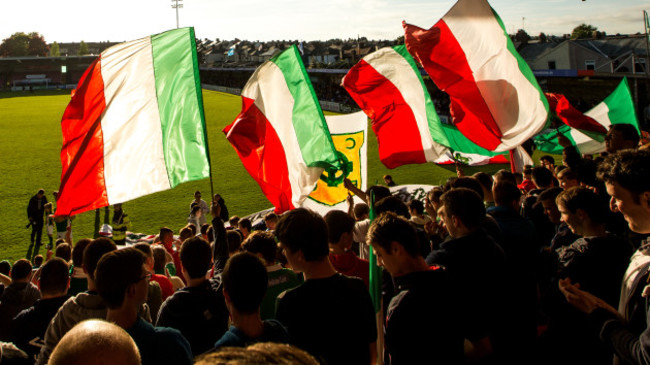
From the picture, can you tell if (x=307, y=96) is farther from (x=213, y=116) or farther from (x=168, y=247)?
(x=213, y=116)

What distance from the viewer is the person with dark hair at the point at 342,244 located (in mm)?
4047

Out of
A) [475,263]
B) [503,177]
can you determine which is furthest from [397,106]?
[475,263]

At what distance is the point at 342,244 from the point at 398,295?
1.05 meters

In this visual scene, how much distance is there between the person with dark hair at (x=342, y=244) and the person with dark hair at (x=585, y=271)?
4.33 ft

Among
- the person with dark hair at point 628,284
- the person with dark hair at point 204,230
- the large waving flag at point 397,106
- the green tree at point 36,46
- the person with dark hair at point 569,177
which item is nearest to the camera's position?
the person with dark hair at point 628,284

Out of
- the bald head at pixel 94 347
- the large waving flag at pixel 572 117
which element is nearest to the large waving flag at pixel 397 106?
the large waving flag at pixel 572 117

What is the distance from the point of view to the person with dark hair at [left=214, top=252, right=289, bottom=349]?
2.79m

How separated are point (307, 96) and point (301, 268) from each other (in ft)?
14.6

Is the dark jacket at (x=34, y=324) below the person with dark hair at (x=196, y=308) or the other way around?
below

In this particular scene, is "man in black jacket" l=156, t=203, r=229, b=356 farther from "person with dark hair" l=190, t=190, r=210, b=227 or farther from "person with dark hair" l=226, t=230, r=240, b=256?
"person with dark hair" l=190, t=190, r=210, b=227

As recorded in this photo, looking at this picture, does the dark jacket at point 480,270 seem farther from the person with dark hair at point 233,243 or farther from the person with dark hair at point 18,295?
the person with dark hair at point 18,295

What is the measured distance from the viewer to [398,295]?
3086mm

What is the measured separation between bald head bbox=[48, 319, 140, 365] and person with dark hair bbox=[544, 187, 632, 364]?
276 cm

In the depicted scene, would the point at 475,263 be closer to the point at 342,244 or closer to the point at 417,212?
the point at 342,244
